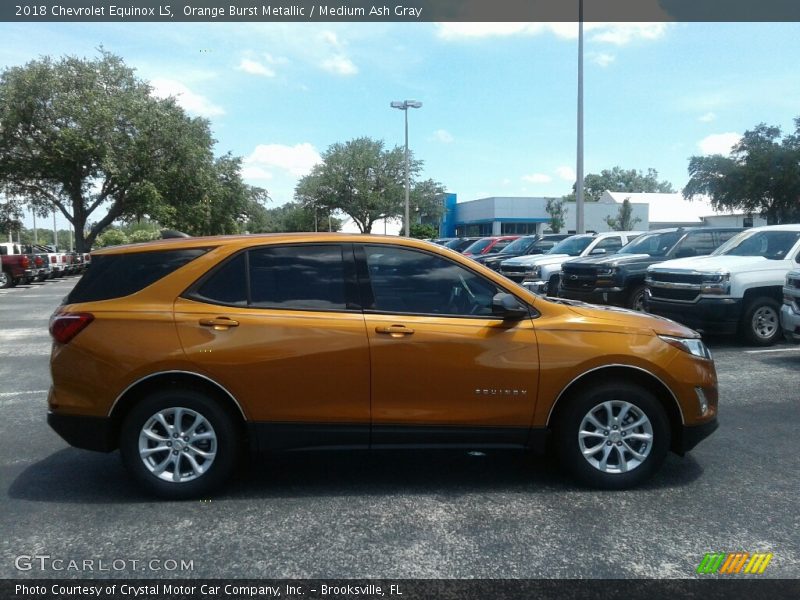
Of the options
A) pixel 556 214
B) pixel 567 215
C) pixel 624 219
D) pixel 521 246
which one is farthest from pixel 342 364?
pixel 567 215

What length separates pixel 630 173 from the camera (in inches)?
5059

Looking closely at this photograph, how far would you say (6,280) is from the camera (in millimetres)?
27281

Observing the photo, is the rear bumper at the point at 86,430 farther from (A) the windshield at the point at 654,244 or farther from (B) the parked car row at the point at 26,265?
(B) the parked car row at the point at 26,265

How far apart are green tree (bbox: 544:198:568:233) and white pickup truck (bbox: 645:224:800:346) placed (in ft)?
139

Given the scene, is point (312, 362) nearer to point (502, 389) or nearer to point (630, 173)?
point (502, 389)

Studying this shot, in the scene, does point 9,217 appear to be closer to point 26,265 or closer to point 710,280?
point 26,265

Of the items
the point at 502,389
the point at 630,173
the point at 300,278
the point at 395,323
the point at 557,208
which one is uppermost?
the point at 630,173

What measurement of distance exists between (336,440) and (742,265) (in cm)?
807

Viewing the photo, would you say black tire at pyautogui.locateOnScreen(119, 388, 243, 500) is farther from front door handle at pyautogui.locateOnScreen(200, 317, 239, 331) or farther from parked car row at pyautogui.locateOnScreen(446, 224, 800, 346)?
parked car row at pyautogui.locateOnScreen(446, 224, 800, 346)

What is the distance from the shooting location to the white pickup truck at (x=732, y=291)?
10.1 metres

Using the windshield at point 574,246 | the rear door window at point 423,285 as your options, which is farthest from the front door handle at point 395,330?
the windshield at point 574,246

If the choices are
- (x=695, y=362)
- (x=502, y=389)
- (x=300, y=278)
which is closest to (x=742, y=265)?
(x=695, y=362)

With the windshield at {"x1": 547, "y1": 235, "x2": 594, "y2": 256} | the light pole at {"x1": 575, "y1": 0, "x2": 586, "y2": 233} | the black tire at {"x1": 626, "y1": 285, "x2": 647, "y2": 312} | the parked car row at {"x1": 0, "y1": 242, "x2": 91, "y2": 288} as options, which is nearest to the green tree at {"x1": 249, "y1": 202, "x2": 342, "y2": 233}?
the parked car row at {"x1": 0, "y1": 242, "x2": 91, "y2": 288}

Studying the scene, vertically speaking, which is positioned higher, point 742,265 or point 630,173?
point 630,173
